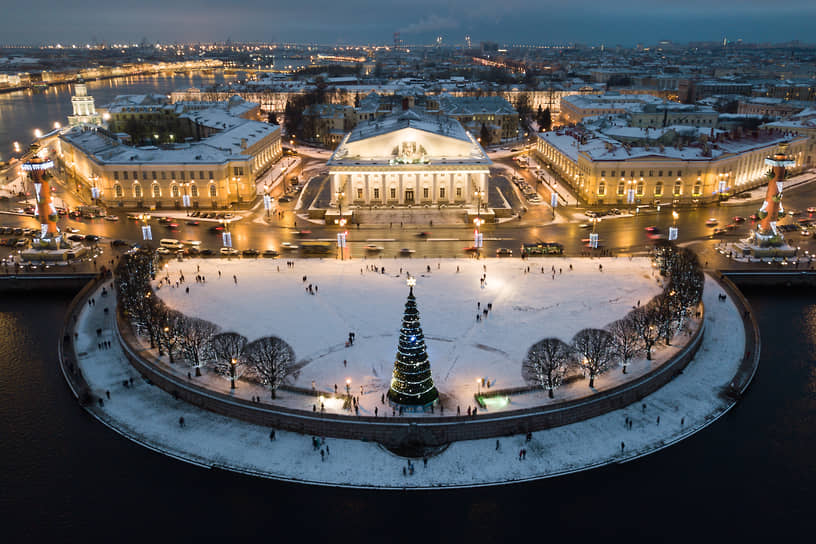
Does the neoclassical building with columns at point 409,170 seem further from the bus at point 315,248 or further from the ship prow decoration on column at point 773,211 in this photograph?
the ship prow decoration on column at point 773,211

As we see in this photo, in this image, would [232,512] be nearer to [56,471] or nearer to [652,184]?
[56,471]

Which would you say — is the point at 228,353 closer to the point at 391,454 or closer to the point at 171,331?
the point at 171,331

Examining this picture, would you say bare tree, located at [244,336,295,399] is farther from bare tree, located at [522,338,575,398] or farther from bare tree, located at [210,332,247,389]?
bare tree, located at [522,338,575,398]

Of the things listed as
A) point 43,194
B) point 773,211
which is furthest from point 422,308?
point 43,194

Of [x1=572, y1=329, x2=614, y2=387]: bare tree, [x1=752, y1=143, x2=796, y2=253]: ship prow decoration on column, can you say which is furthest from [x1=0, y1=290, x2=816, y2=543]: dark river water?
[x1=752, y1=143, x2=796, y2=253]: ship prow decoration on column

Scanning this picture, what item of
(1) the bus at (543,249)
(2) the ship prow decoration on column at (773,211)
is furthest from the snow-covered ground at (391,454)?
(2) the ship prow decoration on column at (773,211)

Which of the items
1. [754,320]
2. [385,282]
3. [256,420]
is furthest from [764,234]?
[256,420]
